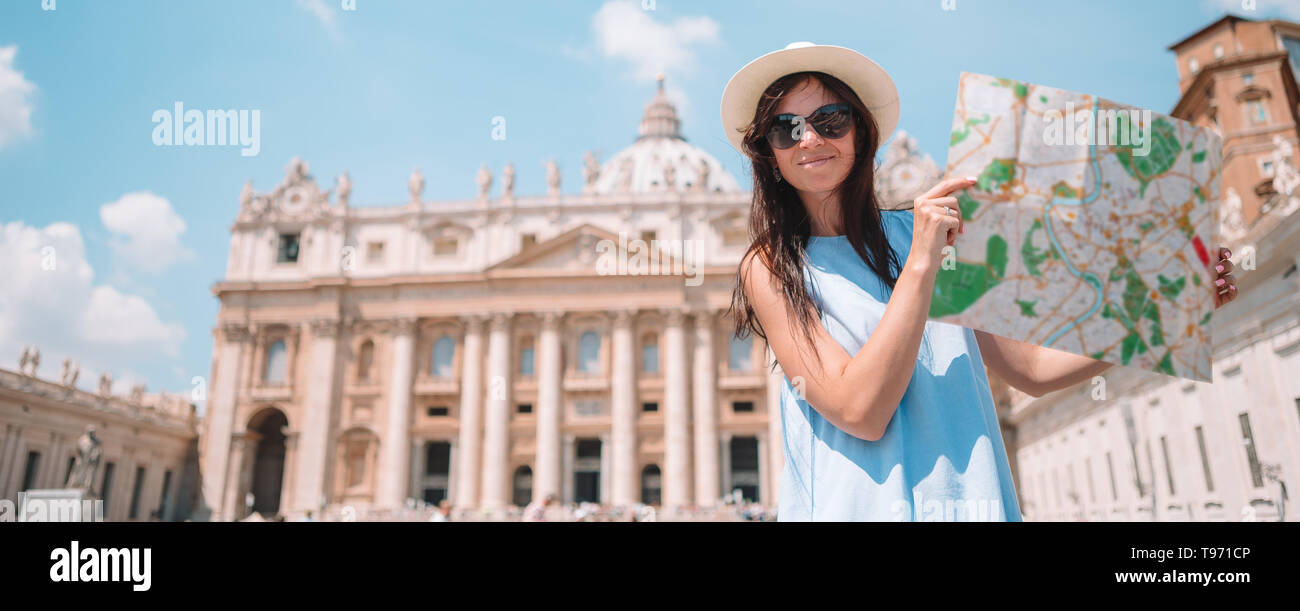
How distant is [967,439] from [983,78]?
80 cm

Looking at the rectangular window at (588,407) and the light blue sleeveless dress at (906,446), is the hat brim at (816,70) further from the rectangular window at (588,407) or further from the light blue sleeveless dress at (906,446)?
the rectangular window at (588,407)

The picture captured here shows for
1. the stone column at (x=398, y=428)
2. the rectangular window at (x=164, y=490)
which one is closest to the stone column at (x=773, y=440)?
the stone column at (x=398, y=428)

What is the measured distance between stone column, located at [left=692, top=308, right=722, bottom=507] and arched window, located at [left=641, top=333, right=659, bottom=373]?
232cm

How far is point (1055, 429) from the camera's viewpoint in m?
34.2

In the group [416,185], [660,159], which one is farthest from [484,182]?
[660,159]

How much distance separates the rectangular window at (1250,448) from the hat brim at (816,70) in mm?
18218

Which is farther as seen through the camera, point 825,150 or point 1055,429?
point 1055,429

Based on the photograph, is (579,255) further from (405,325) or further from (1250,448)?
(1250,448)

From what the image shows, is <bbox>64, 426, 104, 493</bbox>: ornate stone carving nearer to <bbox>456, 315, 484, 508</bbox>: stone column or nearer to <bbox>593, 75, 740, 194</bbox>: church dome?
<bbox>456, 315, 484, 508</bbox>: stone column

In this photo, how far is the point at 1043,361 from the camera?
2.17 meters

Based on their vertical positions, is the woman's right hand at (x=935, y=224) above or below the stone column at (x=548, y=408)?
below

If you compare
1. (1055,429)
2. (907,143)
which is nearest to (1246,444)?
(1055,429)

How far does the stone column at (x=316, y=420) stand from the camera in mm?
45438
